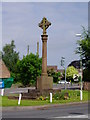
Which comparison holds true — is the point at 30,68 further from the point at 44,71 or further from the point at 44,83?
the point at 44,83

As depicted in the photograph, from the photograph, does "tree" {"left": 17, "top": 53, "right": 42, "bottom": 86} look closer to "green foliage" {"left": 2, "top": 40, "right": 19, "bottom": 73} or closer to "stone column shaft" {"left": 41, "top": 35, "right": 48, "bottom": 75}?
"green foliage" {"left": 2, "top": 40, "right": 19, "bottom": 73}

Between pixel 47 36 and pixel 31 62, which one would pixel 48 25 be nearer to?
pixel 47 36

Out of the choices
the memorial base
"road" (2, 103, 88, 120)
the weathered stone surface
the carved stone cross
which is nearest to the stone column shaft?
the memorial base

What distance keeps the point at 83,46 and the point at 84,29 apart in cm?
360

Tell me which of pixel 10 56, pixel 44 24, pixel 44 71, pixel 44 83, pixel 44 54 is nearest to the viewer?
pixel 44 83

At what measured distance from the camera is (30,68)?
59406 mm

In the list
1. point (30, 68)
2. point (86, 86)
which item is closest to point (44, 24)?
point (86, 86)

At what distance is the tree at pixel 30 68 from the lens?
6000 centimetres

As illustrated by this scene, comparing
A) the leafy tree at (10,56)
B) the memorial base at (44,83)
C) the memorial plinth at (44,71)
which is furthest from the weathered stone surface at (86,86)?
the leafy tree at (10,56)

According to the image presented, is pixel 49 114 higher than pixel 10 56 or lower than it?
lower

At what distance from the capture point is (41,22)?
91.8 feet

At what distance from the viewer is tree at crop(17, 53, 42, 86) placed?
197 feet

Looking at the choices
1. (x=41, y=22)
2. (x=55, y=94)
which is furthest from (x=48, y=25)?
(x=55, y=94)

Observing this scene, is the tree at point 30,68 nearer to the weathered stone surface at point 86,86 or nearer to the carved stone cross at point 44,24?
the weathered stone surface at point 86,86
